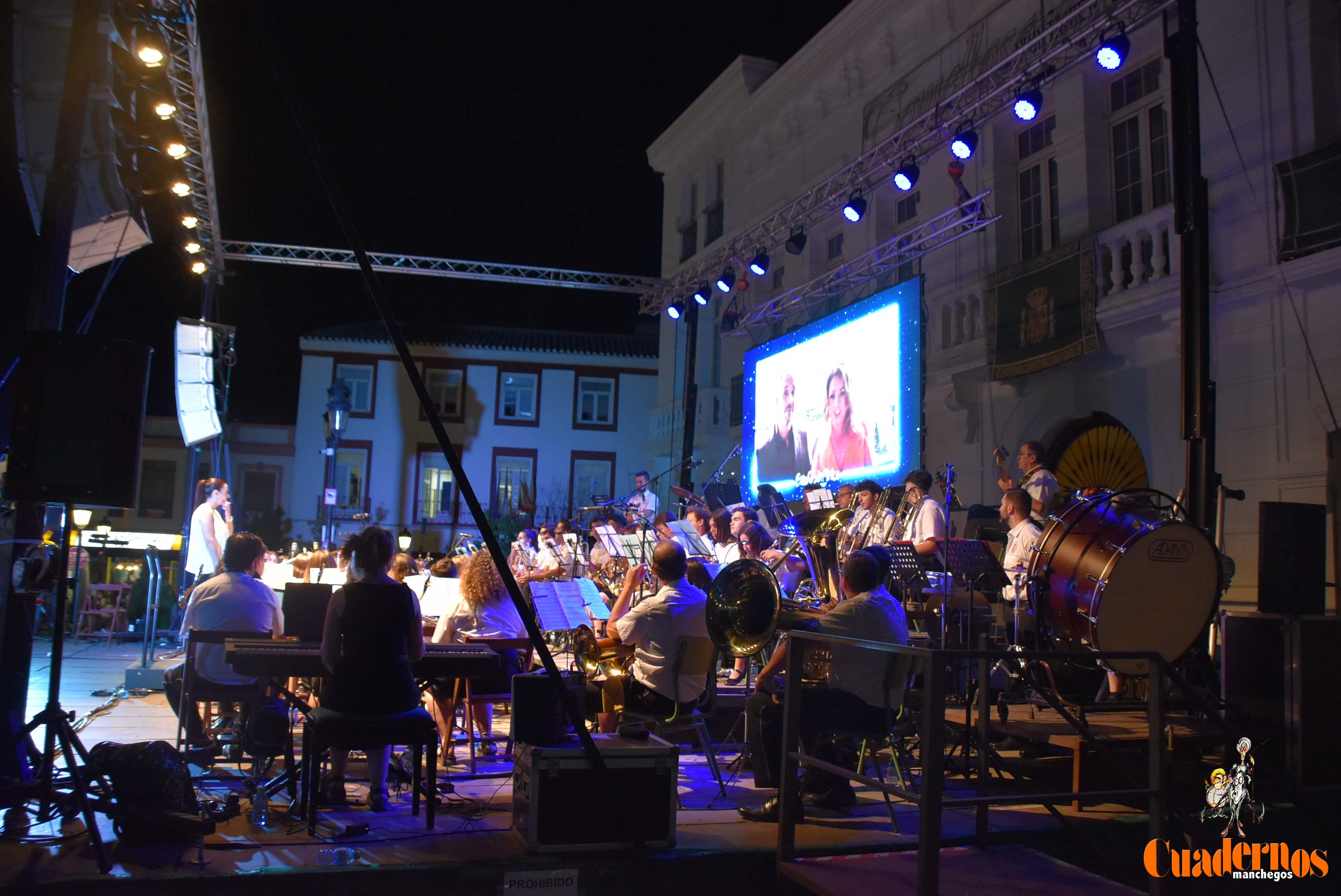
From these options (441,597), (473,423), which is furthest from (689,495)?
(473,423)

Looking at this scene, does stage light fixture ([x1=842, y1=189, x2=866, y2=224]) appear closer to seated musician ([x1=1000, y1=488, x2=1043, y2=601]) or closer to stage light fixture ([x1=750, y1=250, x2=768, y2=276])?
stage light fixture ([x1=750, y1=250, x2=768, y2=276])

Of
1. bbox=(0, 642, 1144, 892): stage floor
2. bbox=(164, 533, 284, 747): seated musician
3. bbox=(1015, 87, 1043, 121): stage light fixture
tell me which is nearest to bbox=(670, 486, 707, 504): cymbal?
bbox=(1015, 87, 1043, 121): stage light fixture

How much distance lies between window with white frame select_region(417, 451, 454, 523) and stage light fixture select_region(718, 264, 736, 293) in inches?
655

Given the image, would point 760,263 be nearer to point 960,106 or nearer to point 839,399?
point 839,399

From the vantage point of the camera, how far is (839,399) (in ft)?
43.3

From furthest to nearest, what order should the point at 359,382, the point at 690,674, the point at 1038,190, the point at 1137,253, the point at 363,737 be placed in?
the point at 359,382, the point at 1038,190, the point at 1137,253, the point at 690,674, the point at 363,737

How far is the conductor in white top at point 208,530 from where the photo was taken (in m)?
9.71

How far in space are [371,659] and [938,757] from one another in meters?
2.79

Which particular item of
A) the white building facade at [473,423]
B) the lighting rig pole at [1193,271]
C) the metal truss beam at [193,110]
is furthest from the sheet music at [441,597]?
the white building facade at [473,423]

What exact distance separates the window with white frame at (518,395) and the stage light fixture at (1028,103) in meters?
23.0

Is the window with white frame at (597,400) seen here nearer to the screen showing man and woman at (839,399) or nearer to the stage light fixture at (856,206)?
the screen showing man and woman at (839,399)

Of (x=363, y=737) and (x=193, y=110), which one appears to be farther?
(x=193, y=110)

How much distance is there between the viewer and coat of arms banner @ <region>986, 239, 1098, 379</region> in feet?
34.7

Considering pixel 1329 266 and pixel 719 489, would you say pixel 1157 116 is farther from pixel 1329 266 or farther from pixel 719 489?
pixel 719 489
